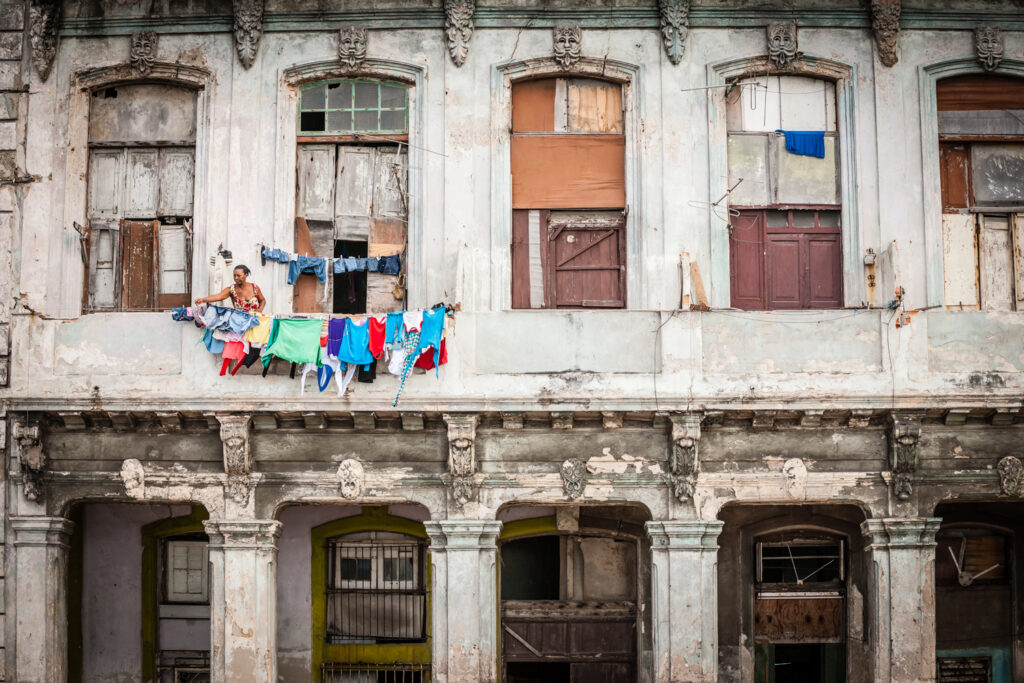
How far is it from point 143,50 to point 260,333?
3.64 m

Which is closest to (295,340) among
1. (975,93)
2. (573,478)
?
(573,478)

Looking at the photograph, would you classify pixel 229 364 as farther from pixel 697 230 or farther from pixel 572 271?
pixel 697 230

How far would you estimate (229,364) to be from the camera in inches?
555

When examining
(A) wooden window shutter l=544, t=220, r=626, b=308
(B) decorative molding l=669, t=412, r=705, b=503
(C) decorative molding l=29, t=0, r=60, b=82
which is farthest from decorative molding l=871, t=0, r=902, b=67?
(C) decorative molding l=29, t=0, r=60, b=82

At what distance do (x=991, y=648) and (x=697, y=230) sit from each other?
21.1ft

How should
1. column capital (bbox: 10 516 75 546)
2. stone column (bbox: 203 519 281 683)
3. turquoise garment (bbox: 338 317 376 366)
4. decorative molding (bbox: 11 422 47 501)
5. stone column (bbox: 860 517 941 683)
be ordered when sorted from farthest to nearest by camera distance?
column capital (bbox: 10 516 75 546), decorative molding (bbox: 11 422 47 501), stone column (bbox: 203 519 281 683), stone column (bbox: 860 517 941 683), turquoise garment (bbox: 338 317 376 366)

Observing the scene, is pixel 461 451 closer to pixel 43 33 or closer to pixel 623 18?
pixel 623 18

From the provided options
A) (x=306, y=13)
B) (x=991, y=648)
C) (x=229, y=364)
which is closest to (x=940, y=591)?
(x=991, y=648)

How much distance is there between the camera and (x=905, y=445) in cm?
1394

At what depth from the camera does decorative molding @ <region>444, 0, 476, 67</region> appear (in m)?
14.6

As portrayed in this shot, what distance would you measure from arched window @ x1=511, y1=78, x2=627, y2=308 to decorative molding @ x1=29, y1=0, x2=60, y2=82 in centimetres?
530

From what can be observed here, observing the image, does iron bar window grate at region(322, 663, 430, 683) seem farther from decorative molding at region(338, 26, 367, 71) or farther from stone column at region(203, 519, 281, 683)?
decorative molding at region(338, 26, 367, 71)

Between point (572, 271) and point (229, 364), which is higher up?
point (572, 271)

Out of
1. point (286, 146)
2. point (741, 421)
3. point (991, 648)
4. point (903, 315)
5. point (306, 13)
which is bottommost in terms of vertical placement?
point (991, 648)
